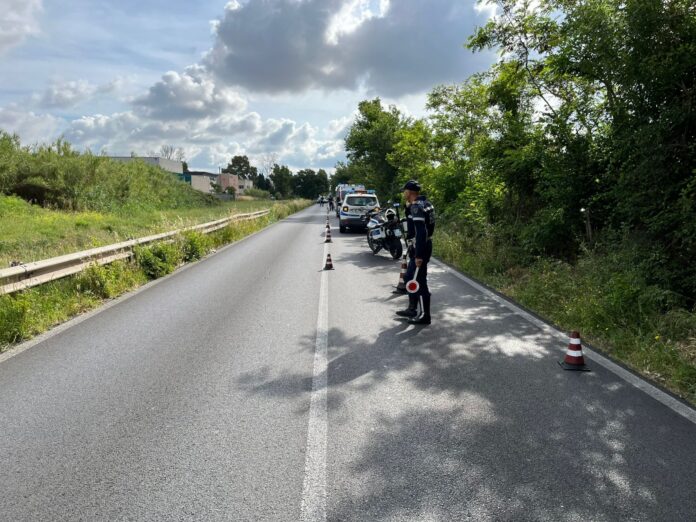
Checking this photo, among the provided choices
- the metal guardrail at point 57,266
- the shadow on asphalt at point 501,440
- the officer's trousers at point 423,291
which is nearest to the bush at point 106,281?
the metal guardrail at point 57,266

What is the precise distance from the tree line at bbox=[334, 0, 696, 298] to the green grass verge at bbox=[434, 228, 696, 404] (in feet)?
1.27

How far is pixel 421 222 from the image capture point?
676 centimetres

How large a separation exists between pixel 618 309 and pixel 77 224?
19825 millimetres

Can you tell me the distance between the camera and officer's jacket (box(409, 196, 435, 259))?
22.2 feet

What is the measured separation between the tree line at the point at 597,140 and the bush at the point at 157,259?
8.12m

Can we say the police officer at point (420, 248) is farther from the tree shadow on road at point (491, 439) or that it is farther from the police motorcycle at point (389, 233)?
the police motorcycle at point (389, 233)

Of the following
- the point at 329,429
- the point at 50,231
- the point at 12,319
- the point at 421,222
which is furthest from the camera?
the point at 50,231

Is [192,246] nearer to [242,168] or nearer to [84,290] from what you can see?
[84,290]

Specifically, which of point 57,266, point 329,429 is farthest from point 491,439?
point 57,266

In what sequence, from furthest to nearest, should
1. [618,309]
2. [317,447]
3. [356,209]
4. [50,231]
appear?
[356,209], [50,231], [618,309], [317,447]

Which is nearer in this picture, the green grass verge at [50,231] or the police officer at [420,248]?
the police officer at [420,248]

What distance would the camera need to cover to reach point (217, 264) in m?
12.9

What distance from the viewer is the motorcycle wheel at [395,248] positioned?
1381 cm

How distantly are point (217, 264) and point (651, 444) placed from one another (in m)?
11.1
